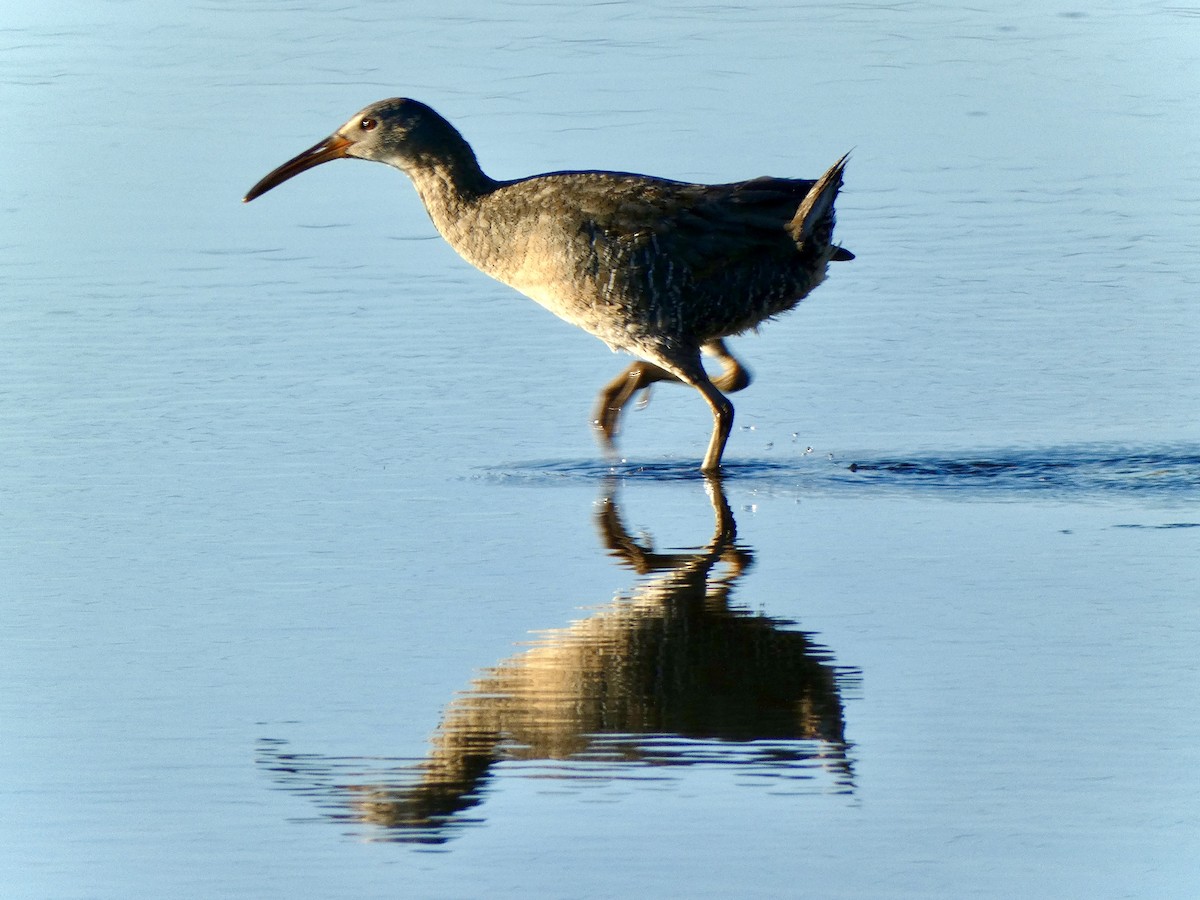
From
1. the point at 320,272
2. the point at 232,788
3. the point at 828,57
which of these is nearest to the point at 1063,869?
the point at 232,788

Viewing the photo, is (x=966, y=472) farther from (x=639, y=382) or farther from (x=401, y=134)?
(x=401, y=134)

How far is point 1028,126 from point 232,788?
379 inches

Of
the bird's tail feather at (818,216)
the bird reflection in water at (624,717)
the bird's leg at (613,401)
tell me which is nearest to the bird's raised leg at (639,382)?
the bird's leg at (613,401)

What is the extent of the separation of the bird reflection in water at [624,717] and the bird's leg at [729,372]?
277cm

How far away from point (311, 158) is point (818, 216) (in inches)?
94.2

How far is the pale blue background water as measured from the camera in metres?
5.43

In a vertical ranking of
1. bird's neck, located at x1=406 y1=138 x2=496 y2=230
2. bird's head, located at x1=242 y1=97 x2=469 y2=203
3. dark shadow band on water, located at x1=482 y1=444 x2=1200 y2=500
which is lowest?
dark shadow band on water, located at x1=482 y1=444 x2=1200 y2=500

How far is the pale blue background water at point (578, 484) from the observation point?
543 cm

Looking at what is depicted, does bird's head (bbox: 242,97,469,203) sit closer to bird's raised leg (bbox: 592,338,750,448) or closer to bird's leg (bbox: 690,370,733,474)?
bird's raised leg (bbox: 592,338,750,448)

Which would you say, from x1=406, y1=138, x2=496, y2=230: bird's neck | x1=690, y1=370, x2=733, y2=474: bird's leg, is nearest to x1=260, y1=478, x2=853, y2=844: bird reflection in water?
x1=690, y1=370, x2=733, y2=474: bird's leg

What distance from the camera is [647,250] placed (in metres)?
9.22

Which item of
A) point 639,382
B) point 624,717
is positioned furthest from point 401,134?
point 624,717

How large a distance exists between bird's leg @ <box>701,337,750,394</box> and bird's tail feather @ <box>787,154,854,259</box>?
62cm

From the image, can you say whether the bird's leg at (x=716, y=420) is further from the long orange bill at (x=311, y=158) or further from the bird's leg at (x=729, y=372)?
the long orange bill at (x=311, y=158)
